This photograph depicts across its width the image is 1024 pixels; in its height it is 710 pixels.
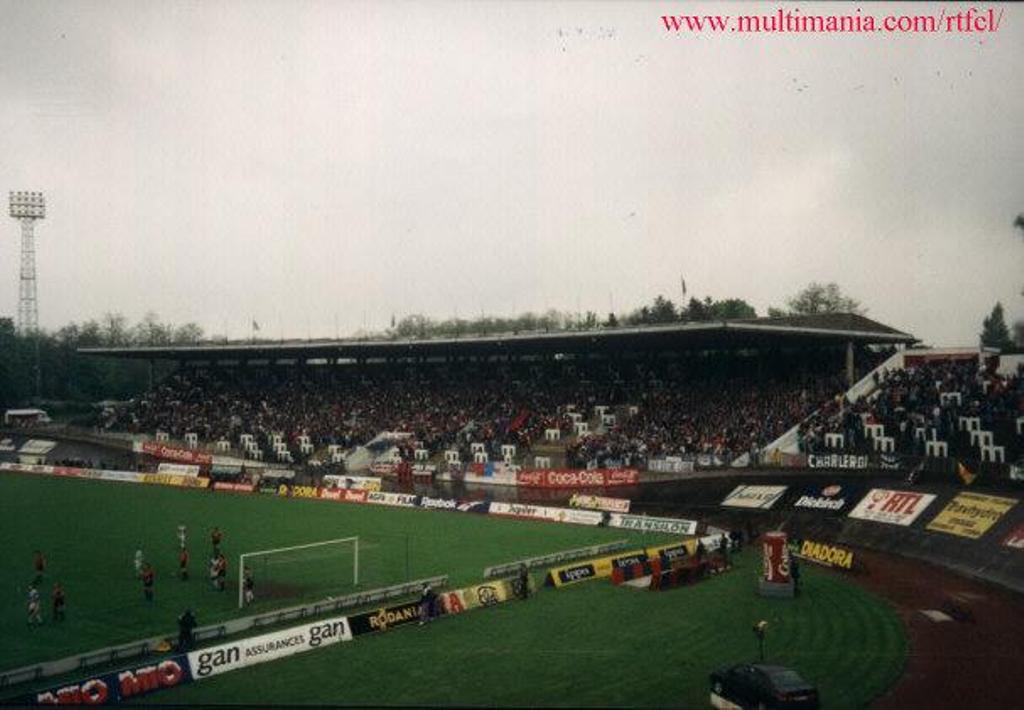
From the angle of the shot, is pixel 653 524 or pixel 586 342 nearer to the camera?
pixel 653 524

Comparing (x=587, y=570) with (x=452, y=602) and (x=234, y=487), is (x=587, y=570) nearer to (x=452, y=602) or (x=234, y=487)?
(x=452, y=602)

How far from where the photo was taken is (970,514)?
113 ft

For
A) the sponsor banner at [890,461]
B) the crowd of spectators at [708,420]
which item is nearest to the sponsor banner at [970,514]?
the sponsor banner at [890,461]

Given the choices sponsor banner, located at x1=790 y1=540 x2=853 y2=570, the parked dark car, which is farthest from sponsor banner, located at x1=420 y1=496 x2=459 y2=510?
the parked dark car

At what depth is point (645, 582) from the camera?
31.6 metres

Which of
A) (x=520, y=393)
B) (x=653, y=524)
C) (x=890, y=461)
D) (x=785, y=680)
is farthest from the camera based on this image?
(x=520, y=393)

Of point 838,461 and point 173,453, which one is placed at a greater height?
point 838,461

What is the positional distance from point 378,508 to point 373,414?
25.1 metres

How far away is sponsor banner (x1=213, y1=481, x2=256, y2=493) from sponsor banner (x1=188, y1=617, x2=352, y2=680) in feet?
134

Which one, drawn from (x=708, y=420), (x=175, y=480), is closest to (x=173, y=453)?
(x=175, y=480)

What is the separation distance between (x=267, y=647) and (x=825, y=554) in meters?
22.7

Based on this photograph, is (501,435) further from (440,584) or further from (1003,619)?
(1003,619)

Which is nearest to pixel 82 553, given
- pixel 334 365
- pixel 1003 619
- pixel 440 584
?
pixel 440 584

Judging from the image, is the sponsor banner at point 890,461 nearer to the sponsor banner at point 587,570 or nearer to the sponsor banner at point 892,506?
the sponsor banner at point 892,506
